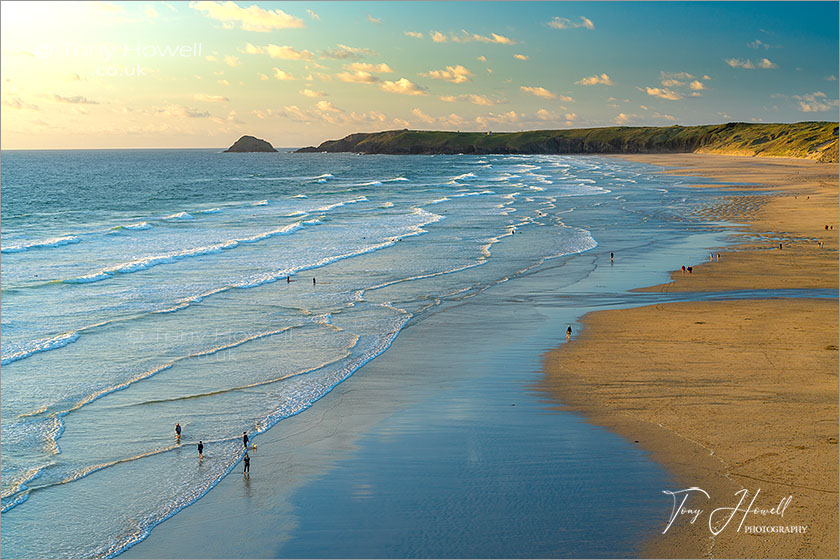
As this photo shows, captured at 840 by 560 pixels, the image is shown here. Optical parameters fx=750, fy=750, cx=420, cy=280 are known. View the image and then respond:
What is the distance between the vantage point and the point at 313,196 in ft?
360

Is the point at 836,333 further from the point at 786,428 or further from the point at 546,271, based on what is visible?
the point at 546,271

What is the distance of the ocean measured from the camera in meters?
18.6

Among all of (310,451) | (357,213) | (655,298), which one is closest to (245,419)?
(310,451)
